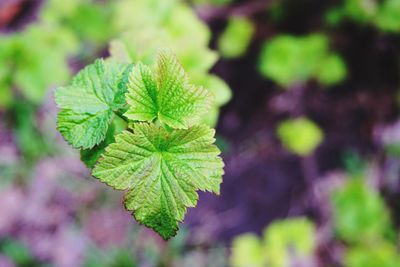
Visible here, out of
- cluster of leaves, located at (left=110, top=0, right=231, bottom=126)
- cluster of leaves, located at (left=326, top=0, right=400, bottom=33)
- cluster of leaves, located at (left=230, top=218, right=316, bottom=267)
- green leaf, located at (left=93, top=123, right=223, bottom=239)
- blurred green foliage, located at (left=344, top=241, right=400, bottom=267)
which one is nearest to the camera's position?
green leaf, located at (left=93, top=123, right=223, bottom=239)

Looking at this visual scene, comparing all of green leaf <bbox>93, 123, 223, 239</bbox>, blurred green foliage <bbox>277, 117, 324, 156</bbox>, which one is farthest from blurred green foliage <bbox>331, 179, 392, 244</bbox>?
green leaf <bbox>93, 123, 223, 239</bbox>

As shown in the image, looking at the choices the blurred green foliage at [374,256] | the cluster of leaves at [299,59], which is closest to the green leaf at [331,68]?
the cluster of leaves at [299,59]

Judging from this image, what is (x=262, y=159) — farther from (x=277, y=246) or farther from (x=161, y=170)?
(x=161, y=170)

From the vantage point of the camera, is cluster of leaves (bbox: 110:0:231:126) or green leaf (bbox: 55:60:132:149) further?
cluster of leaves (bbox: 110:0:231:126)

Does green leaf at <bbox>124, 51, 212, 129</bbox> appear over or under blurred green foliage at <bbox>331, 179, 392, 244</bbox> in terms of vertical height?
over

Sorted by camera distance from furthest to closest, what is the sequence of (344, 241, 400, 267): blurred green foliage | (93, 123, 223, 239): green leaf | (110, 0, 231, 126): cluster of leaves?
(344, 241, 400, 267): blurred green foliage, (110, 0, 231, 126): cluster of leaves, (93, 123, 223, 239): green leaf

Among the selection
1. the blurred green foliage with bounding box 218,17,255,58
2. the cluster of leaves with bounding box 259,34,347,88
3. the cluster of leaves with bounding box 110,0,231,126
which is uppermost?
the cluster of leaves with bounding box 110,0,231,126

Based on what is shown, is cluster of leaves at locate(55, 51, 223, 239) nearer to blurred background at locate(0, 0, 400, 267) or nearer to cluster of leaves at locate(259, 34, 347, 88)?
blurred background at locate(0, 0, 400, 267)
